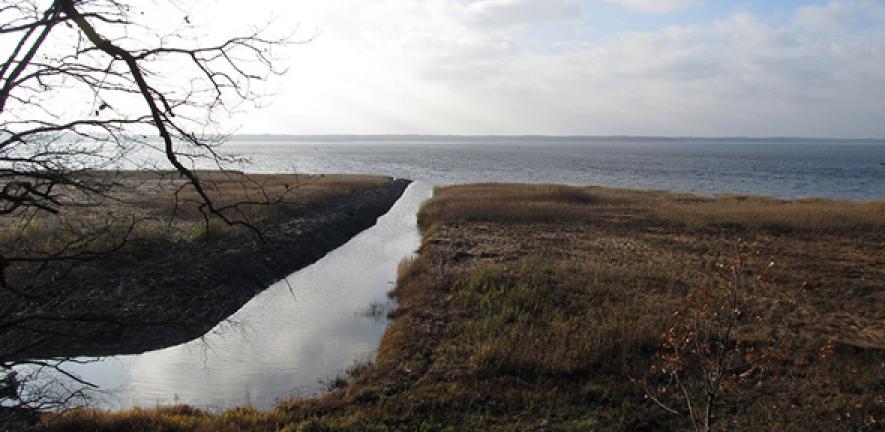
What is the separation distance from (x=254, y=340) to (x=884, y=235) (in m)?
29.4

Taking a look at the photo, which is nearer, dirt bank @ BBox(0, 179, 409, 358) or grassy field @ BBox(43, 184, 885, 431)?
grassy field @ BBox(43, 184, 885, 431)

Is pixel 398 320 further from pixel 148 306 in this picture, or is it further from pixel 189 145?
pixel 189 145

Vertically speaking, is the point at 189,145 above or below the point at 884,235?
above

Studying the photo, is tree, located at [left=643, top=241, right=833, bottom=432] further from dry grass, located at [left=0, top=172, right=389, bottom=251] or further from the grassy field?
dry grass, located at [left=0, top=172, right=389, bottom=251]

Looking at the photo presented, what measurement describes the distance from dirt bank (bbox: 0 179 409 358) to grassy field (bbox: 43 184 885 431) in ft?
11.1

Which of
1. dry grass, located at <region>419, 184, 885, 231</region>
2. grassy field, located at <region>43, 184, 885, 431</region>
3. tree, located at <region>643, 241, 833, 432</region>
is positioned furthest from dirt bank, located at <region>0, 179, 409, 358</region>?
dry grass, located at <region>419, 184, 885, 231</region>

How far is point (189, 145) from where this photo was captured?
470 centimetres

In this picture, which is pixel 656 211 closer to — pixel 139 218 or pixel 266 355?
pixel 266 355

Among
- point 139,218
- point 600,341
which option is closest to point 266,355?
point 139,218

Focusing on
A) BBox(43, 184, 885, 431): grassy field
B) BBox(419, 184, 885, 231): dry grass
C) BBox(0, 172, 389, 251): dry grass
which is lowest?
BBox(43, 184, 885, 431): grassy field

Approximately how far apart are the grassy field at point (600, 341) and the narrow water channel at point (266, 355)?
3.43ft

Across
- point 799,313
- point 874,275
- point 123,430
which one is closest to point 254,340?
point 123,430

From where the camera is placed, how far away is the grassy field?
812 centimetres

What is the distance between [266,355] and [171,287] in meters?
5.18
